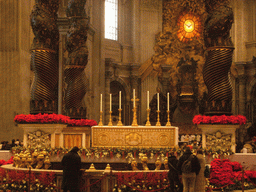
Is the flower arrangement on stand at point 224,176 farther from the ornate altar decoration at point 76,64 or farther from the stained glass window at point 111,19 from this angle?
the stained glass window at point 111,19

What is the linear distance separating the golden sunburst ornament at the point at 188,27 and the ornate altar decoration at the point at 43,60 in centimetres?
→ 2070

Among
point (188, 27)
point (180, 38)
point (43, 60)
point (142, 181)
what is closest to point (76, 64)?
point (43, 60)

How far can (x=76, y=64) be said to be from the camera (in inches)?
595

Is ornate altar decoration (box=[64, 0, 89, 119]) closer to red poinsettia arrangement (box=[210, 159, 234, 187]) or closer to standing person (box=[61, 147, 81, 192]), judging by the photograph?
red poinsettia arrangement (box=[210, 159, 234, 187])

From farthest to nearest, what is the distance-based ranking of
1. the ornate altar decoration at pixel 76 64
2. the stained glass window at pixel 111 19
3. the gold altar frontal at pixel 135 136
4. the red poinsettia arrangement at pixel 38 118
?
the stained glass window at pixel 111 19
the ornate altar decoration at pixel 76 64
the gold altar frontal at pixel 135 136
the red poinsettia arrangement at pixel 38 118

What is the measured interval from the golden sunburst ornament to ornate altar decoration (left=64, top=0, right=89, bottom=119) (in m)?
17.2

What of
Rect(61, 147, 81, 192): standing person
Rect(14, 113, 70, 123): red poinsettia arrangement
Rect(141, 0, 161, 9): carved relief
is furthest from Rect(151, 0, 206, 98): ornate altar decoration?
Rect(61, 147, 81, 192): standing person

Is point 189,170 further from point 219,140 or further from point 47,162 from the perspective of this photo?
point 47,162


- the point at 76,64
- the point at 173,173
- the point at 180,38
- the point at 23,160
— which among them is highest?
the point at 180,38

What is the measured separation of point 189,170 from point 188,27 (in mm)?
24552

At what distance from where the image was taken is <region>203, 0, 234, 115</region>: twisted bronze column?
11.2 meters

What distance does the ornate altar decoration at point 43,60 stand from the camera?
11812mm

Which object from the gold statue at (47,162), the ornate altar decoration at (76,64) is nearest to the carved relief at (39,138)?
the gold statue at (47,162)

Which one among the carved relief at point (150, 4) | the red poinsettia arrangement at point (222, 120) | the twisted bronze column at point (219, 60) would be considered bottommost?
the red poinsettia arrangement at point (222, 120)
